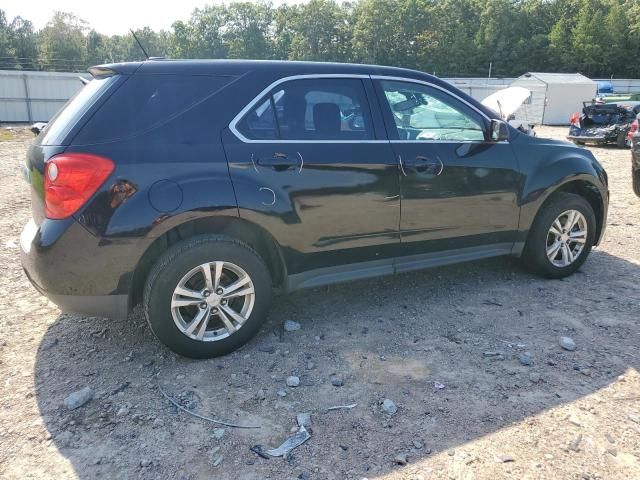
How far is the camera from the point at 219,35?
10412 cm

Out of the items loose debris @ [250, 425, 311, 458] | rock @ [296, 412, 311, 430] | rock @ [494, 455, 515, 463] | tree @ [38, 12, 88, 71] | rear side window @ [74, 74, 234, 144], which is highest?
tree @ [38, 12, 88, 71]

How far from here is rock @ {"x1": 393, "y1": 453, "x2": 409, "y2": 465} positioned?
251 centimetres

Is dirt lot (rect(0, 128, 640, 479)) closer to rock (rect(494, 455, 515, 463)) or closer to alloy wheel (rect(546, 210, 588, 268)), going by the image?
rock (rect(494, 455, 515, 463))

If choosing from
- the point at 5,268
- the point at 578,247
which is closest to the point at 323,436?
the point at 578,247

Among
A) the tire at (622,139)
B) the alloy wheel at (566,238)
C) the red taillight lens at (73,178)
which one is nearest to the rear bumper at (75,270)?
the red taillight lens at (73,178)

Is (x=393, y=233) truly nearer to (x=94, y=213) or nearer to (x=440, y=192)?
(x=440, y=192)

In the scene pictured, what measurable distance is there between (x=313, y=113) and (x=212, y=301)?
1.43 meters

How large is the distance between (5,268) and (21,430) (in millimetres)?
2749

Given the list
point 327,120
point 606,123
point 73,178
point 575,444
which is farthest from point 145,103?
point 606,123

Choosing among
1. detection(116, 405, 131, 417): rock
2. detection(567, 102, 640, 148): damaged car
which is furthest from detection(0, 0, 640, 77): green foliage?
detection(116, 405, 131, 417): rock

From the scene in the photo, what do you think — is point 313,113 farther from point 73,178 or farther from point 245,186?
point 73,178

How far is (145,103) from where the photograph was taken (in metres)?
3.15

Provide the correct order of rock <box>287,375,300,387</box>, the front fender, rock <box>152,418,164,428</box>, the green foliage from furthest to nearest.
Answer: the green foliage < the front fender < rock <box>287,375,300,387</box> < rock <box>152,418,164,428</box>

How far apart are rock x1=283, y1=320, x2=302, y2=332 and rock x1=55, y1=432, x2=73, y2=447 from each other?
62.0 inches
